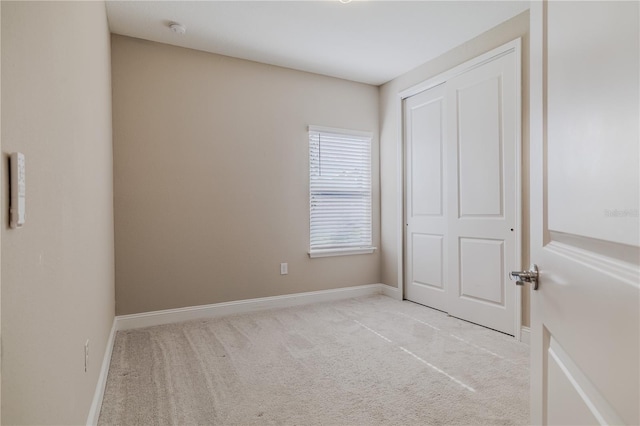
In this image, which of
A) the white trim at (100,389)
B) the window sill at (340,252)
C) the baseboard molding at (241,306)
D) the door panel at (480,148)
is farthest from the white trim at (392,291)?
the white trim at (100,389)

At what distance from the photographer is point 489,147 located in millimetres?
3293

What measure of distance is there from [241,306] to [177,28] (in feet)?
8.92

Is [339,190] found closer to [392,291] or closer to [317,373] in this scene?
[392,291]

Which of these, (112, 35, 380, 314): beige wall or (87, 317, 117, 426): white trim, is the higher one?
(112, 35, 380, 314): beige wall

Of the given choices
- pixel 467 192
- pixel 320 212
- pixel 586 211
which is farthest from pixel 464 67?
pixel 586 211

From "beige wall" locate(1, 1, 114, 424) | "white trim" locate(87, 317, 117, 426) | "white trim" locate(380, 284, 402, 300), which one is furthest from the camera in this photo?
"white trim" locate(380, 284, 402, 300)

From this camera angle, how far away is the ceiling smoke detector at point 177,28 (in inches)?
123

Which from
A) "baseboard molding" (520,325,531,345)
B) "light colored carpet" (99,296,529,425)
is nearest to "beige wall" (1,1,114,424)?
"light colored carpet" (99,296,529,425)

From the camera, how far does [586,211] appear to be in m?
0.57

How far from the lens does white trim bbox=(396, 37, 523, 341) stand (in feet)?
9.85

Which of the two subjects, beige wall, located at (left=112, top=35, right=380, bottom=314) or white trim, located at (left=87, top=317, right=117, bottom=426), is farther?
beige wall, located at (left=112, top=35, right=380, bottom=314)

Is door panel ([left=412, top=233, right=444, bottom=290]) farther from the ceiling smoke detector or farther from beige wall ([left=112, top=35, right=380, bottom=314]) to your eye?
the ceiling smoke detector

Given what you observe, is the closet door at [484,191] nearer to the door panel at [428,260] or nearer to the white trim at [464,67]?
the white trim at [464,67]

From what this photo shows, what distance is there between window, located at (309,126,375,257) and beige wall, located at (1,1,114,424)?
261cm
